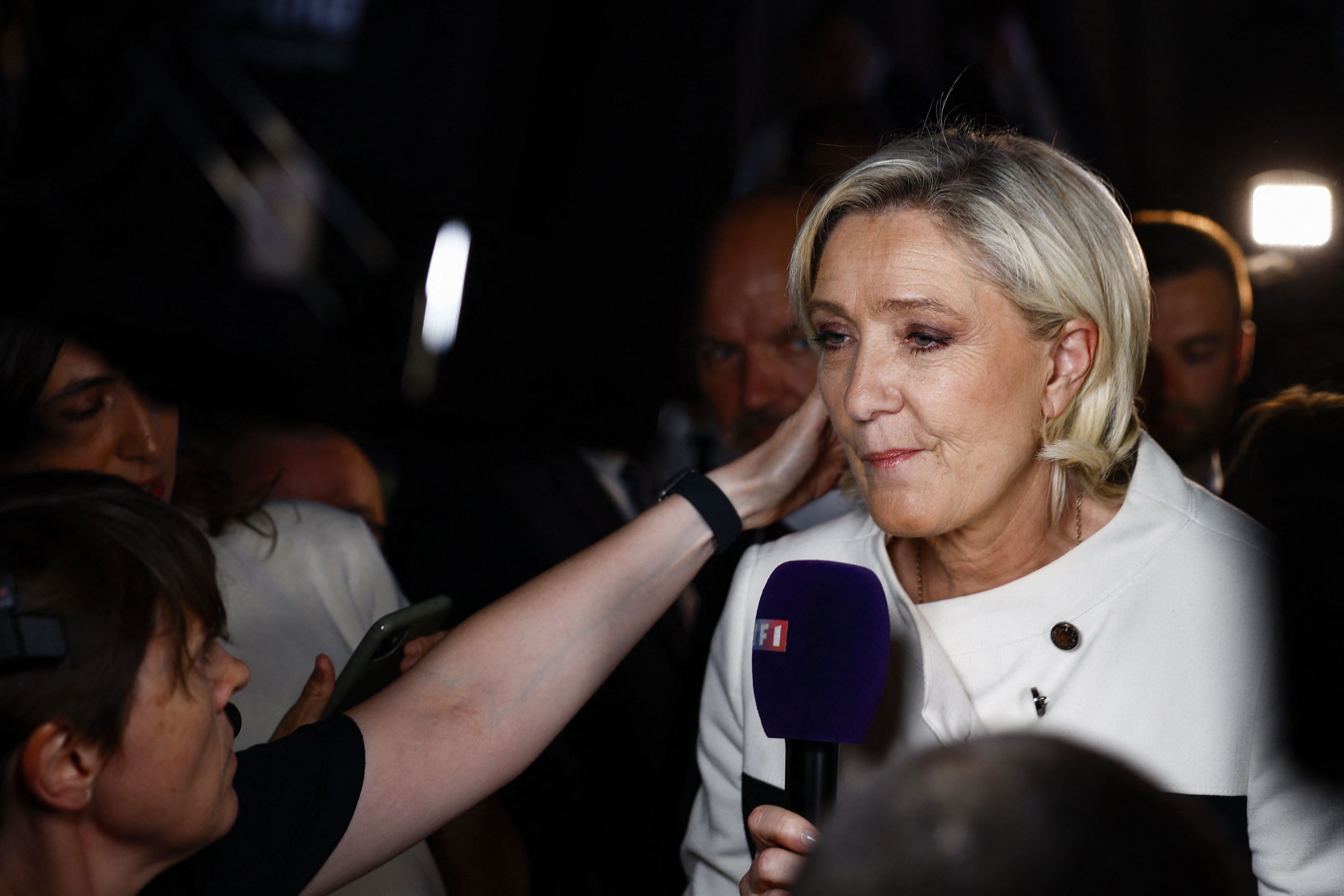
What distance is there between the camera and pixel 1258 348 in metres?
1.87

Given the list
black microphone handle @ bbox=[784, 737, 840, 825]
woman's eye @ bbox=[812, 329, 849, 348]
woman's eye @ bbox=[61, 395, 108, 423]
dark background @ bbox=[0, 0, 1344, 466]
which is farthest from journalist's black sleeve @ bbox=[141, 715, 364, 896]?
dark background @ bbox=[0, 0, 1344, 466]

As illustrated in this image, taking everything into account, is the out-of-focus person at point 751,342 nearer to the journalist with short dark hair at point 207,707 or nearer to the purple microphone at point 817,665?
the journalist with short dark hair at point 207,707

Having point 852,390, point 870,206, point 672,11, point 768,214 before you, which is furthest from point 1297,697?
point 672,11

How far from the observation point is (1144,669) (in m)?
1.35

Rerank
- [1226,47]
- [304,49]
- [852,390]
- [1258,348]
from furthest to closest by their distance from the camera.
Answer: [304,49], [1226,47], [1258,348], [852,390]

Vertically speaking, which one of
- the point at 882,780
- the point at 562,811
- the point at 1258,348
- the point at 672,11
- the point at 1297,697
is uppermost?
the point at 672,11

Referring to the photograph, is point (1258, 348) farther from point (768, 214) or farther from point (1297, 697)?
point (768, 214)

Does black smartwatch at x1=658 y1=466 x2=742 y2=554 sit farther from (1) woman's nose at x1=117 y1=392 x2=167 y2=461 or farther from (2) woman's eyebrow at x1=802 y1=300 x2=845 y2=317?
(1) woman's nose at x1=117 y1=392 x2=167 y2=461

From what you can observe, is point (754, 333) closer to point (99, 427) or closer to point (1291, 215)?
point (1291, 215)

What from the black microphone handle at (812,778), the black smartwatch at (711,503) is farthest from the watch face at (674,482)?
the black microphone handle at (812,778)

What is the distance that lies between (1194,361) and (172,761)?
5.64 ft

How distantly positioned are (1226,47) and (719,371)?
1.15 metres

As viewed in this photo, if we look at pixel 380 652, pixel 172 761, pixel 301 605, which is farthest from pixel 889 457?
pixel 301 605

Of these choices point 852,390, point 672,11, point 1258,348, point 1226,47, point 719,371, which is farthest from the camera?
point 672,11
